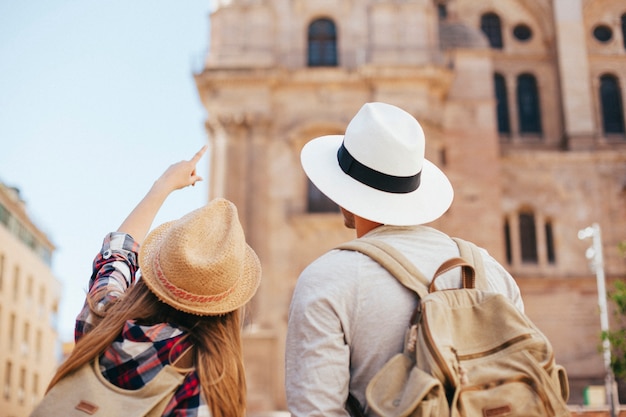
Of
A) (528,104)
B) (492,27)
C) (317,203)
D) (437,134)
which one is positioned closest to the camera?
(317,203)

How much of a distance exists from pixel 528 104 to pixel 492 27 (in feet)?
12.0

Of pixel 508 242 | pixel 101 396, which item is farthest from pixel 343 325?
pixel 508 242

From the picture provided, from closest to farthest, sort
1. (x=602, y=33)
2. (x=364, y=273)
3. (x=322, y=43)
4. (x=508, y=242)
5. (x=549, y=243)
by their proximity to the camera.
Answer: (x=364, y=273) → (x=322, y=43) → (x=508, y=242) → (x=549, y=243) → (x=602, y=33)

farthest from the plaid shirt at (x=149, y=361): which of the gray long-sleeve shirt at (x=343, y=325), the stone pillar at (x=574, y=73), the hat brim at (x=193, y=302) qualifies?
the stone pillar at (x=574, y=73)

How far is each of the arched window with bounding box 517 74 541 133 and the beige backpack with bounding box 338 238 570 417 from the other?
1240 inches

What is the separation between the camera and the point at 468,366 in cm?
278

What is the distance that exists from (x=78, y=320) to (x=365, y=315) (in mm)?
1110

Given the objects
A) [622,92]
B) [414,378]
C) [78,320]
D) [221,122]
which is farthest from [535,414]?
[622,92]

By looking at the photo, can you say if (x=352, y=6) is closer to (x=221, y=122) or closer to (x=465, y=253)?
(x=221, y=122)

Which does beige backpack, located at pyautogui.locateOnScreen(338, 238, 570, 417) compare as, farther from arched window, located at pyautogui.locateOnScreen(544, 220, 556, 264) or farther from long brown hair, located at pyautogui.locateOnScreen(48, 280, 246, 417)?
arched window, located at pyautogui.locateOnScreen(544, 220, 556, 264)

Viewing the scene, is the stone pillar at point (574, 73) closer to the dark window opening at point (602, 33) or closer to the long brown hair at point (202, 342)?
the dark window opening at point (602, 33)

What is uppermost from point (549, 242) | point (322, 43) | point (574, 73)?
point (322, 43)

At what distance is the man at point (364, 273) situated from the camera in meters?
2.98

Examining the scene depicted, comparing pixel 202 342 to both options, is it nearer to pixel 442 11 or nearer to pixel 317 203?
pixel 317 203
